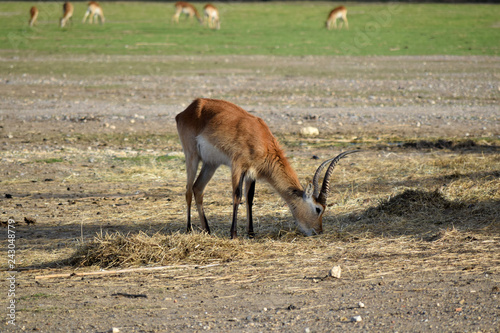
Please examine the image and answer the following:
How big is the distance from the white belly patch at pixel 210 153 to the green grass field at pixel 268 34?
20.5 meters

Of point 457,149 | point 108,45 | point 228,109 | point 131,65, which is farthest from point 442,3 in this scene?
point 228,109

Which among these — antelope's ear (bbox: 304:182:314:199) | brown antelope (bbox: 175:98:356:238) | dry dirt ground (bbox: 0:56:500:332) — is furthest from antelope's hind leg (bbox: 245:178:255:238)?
antelope's ear (bbox: 304:182:314:199)

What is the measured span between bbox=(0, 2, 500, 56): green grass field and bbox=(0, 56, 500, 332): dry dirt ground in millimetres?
10676

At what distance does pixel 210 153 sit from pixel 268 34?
91.4 ft

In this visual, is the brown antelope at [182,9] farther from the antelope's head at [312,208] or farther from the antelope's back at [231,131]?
the antelope's head at [312,208]

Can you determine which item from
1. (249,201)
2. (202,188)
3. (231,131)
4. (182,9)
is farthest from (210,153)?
(182,9)

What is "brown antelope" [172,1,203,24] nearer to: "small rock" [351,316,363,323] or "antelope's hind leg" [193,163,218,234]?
"antelope's hind leg" [193,163,218,234]

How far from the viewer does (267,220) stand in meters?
8.28

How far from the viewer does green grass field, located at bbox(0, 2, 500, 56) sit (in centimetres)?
2898

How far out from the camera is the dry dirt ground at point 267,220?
212 inches

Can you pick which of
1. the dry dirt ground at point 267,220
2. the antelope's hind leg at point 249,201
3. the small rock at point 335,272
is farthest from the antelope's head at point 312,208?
the small rock at point 335,272

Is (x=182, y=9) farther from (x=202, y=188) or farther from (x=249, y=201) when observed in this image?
(x=249, y=201)

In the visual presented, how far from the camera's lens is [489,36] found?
32.7m

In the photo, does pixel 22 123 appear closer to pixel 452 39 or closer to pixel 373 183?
pixel 373 183
